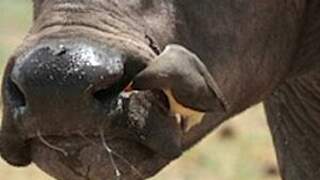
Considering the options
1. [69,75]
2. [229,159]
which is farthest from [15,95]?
[229,159]

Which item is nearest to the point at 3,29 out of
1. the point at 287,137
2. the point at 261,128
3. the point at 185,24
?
the point at 261,128

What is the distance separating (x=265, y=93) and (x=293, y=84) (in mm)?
531

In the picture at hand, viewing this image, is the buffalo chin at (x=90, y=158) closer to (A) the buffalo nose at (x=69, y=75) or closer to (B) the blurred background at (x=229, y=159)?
(A) the buffalo nose at (x=69, y=75)

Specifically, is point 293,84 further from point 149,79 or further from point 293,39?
point 149,79

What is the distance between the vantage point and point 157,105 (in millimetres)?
3094

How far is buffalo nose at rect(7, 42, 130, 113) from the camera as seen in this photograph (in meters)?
A: 2.91

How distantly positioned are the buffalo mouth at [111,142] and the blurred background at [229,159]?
4.60m

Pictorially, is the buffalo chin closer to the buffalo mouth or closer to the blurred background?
the buffalo mouth

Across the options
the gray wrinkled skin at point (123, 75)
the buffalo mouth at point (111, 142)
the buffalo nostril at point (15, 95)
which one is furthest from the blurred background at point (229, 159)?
the buffalo nostril at point (15, 95)

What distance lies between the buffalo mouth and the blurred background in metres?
4.60

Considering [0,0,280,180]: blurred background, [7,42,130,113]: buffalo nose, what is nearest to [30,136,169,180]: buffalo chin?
[7,42,130,113]: buffalo nose

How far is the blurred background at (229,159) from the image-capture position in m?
8.36

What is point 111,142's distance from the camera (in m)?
3.02

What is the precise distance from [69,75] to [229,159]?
231 inches
